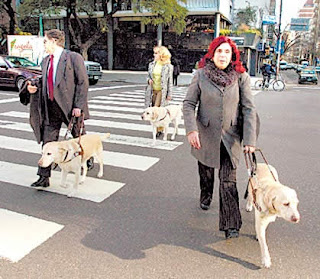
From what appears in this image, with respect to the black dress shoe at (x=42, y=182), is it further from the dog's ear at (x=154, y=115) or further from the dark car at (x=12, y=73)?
the dark car at (x=12, y=73)

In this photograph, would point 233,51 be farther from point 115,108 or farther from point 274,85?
point 274,85

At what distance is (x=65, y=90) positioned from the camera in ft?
15.7

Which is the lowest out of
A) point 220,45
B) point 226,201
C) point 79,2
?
point 226,201

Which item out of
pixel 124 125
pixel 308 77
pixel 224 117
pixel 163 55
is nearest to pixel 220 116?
pixel 224 117

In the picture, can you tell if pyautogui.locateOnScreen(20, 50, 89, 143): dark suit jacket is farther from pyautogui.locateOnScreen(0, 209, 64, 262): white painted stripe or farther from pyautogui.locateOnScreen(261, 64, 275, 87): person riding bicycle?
pyautogui.locateOnScreen(261, 64, 275, 87): person riding bicycle

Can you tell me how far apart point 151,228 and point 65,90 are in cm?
217

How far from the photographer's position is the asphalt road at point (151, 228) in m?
3.22

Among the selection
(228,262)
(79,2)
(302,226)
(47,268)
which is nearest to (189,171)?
(302,226)

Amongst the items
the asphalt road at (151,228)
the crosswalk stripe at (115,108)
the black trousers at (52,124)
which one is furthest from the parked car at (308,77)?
the black trousers at (52,124)

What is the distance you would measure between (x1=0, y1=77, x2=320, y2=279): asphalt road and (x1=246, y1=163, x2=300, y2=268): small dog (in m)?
0.29

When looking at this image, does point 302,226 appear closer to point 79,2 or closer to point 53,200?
point 53,200

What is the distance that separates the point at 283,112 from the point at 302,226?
9.77 m

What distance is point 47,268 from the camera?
319 centimetres

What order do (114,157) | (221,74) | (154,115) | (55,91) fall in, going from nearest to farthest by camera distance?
(221,74), (55,91), (114,157), (154,115)
